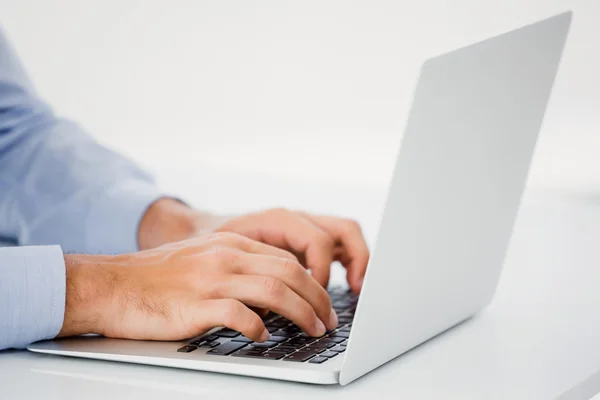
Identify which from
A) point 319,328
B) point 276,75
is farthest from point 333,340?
point 276,75

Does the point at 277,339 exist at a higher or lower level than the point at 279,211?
lower

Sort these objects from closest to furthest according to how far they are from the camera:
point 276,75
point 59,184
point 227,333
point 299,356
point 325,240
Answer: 1. point 299,356
2. point 227,333
3. point 325,240
4. point 59,184
5. point 276,75

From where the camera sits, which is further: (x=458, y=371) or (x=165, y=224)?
(x=165, y=224)

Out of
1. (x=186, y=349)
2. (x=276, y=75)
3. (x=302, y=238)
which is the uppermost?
(x=276, y=75)

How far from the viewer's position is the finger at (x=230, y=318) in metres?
0.80

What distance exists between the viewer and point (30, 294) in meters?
0.84

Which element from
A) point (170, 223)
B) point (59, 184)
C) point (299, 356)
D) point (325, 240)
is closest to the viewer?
point (299, 356)

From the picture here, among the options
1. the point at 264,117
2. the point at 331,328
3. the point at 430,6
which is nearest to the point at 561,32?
the point at 331,328

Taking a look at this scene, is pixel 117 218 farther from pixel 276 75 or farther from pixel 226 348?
pixel 276 75

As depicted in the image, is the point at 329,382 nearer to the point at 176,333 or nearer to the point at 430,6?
the point at 176,333

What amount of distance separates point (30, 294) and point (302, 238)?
36 cm

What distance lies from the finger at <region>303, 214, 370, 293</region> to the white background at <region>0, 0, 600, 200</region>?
1944 millimetres

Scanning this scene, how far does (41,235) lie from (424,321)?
0.75 metres

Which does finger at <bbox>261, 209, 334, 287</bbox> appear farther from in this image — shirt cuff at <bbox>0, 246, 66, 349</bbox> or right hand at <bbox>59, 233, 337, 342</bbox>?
shirt cuff at <bbox>0, 246, 66, 349</bbox>
